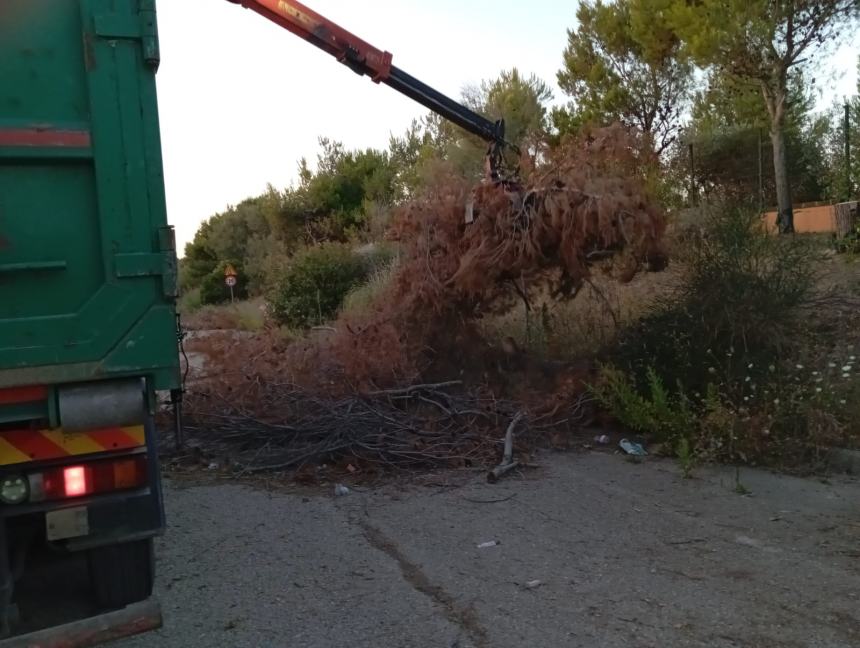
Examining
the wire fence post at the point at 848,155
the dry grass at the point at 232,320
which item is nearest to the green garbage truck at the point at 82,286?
the dry grass at the point at 232,320

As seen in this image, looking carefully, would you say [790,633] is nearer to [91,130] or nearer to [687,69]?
[91,130]

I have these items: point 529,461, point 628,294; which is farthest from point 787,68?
point 529,461

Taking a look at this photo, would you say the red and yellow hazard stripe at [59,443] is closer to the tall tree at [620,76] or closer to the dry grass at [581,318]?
the dry grass at [581,318]

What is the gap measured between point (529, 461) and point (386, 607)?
11.4ft

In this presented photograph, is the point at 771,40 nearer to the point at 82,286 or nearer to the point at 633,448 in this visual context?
the point at 633,448

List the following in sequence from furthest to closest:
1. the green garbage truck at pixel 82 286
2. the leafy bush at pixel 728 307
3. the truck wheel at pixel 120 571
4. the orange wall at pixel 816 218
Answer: the orange wall at pixel 816 218 < the leafy bush at pixel 728 307 < the truck wheel at pixel 120 571 < the green garbage truck at pixel 82 286

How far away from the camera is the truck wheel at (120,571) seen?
395 cm

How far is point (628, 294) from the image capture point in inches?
415

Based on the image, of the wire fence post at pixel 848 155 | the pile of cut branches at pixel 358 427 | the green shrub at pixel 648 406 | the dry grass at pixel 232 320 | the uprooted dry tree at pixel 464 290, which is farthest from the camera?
the dry grass at pixel 232 320

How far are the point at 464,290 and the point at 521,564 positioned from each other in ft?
15.7

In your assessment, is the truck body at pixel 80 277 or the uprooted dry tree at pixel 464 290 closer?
the truck body at pixel 80 277

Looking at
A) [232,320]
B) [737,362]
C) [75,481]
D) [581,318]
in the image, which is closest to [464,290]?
[581,318]

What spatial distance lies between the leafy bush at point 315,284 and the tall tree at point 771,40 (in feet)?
35.5

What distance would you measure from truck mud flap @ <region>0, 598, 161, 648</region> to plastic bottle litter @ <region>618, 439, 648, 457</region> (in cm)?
579
